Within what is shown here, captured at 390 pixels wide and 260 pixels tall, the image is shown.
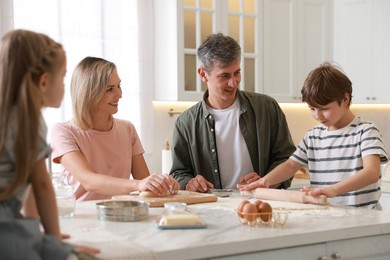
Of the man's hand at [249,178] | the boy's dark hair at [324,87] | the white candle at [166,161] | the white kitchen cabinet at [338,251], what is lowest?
the white candle at [166,161]

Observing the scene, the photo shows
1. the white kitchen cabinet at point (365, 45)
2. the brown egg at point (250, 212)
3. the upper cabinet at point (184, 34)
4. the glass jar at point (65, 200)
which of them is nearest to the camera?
the brown egg at point (250, 212)

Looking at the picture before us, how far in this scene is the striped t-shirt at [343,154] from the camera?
108 inches

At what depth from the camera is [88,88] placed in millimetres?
2998

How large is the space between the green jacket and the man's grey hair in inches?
9.1

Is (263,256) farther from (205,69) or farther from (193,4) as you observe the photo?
(193,4)

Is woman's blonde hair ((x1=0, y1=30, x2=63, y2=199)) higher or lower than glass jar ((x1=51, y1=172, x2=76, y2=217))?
higher

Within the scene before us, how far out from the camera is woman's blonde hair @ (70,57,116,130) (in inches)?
117

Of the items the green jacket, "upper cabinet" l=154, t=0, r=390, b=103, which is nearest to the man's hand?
the green jacket

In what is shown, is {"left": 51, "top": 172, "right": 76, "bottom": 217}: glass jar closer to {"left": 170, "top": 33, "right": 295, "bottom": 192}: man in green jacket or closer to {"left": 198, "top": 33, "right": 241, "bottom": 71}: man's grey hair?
{"left": 170, "top": 33, "right": 295, "bottom": 192}: man in green jacket

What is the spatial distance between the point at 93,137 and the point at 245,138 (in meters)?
0.75

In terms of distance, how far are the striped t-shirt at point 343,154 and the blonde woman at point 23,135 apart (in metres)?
1.45

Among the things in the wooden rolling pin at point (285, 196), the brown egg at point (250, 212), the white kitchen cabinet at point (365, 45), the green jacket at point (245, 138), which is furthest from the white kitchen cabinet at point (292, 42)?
the brown egg at point (250, 212)

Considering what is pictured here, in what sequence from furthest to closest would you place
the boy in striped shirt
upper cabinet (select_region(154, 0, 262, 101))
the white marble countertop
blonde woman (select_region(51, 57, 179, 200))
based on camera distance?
1. upper cabinet (select_region(154, 0, 262, 101))
2. blonde woman (select_region(51, 57, 179, 200))
3. the boy in striped shirt
4. the white marble countertop

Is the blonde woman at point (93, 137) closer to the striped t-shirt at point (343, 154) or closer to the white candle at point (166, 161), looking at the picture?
the striped t-shirt at point (343, 154)
